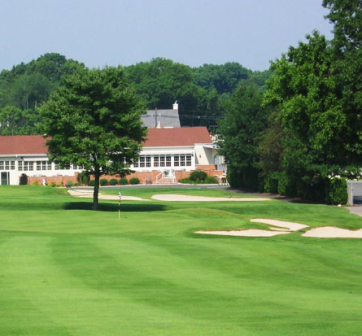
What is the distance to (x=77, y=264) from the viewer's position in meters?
Result: 18.4

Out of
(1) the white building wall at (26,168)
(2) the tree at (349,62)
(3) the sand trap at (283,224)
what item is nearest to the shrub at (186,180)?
(1) the white building wall at (26,168)

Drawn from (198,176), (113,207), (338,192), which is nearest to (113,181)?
(198,176)

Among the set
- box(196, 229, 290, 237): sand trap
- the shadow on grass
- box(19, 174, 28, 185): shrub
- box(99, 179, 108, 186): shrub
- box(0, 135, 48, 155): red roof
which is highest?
box(0, 135, 48, 155): red roof

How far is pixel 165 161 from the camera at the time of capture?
95.2 meters

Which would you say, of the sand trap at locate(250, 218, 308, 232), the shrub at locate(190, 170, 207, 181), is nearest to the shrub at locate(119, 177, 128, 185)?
the shrub at locate(190, 170, 207, 181)

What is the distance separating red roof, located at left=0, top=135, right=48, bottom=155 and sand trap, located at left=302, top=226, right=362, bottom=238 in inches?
2410

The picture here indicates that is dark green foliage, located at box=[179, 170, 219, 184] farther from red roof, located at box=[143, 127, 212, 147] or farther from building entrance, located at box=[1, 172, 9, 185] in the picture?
building entrance, located at box=[1, 172, 9, 185]

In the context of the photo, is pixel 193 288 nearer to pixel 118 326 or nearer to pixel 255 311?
pixel 255 311

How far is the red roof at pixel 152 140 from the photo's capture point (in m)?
92.2

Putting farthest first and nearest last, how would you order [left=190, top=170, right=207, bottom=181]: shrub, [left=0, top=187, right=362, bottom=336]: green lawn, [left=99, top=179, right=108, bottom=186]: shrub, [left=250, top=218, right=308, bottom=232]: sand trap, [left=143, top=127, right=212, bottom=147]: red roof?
[left=143, top=127, right=212, bottom=147]: red roof → [left=190, top=170, right=207, bottom=181]: shrub → [left=99, top=179, right=108, bottom=186]: shrub → [left=250, top=218, right=308, bottom=232]: sand trap → [left=0, top=187, right=362, bottom=336]: green lawn

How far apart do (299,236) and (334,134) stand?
4838 millimetres

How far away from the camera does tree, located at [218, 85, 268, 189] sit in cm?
7244

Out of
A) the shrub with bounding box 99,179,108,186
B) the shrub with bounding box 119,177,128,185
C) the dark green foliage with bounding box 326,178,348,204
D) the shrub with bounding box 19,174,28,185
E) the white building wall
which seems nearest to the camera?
the dark green foliage with bounding box 326,178,348,204

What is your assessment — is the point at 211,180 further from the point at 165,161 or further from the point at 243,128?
the point at 243,128
